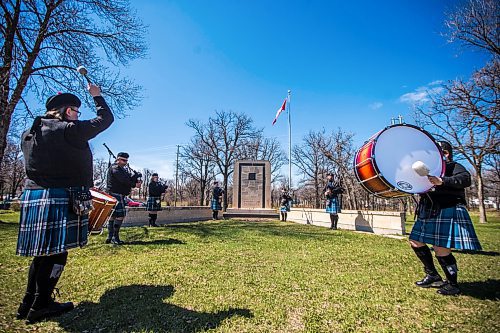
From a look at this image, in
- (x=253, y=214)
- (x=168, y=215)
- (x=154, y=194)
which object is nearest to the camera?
(x=154, y=194)

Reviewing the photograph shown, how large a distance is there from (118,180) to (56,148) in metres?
3.80

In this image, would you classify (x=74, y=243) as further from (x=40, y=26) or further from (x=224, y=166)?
(x=224, y=166)

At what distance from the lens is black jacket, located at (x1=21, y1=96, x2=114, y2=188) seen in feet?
7.65

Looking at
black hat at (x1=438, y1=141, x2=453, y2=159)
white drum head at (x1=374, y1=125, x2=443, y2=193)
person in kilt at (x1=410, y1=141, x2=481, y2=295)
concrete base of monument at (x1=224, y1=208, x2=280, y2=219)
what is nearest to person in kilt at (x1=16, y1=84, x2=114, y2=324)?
white drum head at (x1=374, y1=125, x2=443, y2=193)

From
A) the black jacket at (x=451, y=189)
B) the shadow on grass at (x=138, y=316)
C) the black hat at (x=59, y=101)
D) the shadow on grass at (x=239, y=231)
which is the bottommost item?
the shadow on grass at (x=239, y=231)

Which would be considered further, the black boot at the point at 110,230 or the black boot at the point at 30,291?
the black boot at the point at 110,230

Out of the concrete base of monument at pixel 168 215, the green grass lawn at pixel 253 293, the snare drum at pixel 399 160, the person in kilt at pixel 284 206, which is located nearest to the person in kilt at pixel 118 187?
the green grass lawn at pixel 253 293

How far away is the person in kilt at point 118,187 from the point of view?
5.79m

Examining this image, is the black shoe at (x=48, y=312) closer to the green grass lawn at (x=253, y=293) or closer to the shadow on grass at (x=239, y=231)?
the green grass lawn at (x=253, y=293)

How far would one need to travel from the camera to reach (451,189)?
3221 mm

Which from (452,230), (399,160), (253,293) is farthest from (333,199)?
(253,293)

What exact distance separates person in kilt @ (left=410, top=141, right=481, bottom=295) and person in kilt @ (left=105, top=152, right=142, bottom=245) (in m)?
5.71

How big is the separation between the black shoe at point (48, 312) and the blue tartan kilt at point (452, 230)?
4089 millimetres

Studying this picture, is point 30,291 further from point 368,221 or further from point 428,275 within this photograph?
point 368,221
